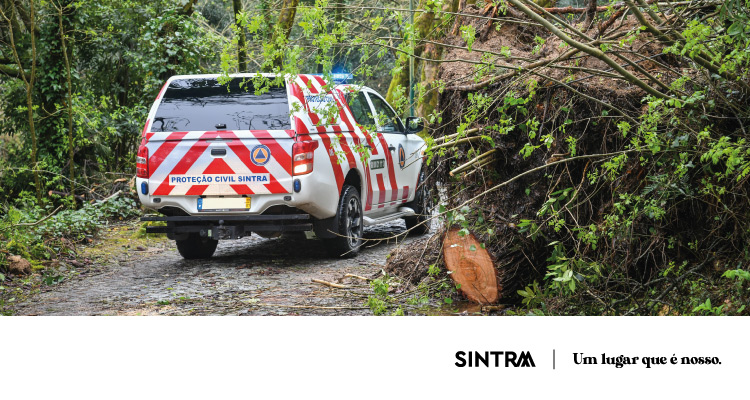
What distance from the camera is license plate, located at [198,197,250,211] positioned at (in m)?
8.23

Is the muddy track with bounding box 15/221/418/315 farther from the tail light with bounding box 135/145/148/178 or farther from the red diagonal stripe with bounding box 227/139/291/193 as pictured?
the tail light with bounding box 135/145/148/178

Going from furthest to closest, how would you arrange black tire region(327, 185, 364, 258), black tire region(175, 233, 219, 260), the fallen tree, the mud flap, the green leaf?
black tire region(175, 233, 219, 260), black tire region(327, 185, 364, 258), the mud flap, the fallen tree, the green leaf

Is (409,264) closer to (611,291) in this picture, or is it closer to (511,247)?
(511,247)

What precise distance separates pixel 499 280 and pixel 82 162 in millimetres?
10542

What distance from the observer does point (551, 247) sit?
6.13 metres

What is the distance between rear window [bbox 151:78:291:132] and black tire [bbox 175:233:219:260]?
61.9 inches

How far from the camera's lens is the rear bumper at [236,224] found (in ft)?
27.0

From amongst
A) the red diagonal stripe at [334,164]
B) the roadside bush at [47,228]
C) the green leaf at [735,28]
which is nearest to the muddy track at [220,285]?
the roadside bush at [47,228]

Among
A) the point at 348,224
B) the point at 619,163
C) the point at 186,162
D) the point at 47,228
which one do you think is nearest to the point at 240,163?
the point at 186,162

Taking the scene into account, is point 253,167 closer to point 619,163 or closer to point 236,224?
point 236,224

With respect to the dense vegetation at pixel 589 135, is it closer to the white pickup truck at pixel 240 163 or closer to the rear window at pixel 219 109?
the white pickup truck at pixel 240 163

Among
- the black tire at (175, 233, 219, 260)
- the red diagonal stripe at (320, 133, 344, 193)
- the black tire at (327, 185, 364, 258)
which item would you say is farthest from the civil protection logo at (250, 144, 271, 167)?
the black tire at (175, 233, 219, 260)

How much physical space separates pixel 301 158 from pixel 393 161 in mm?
2336

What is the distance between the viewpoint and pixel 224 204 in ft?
27.1
